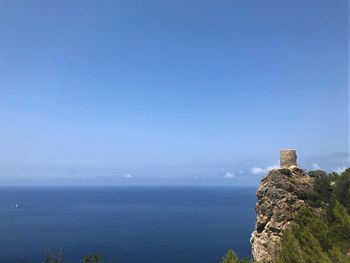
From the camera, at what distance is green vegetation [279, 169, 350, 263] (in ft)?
80.0

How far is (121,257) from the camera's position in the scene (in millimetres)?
86375

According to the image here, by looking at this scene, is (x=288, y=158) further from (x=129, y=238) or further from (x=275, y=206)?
(x=129, y=238)

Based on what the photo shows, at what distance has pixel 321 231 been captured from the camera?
89.5 feet

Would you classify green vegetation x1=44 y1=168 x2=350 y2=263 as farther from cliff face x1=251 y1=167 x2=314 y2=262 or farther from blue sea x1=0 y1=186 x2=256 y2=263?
blue sea x1=0 y1=186 x2=256 y2=263

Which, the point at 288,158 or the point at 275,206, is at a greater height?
the point at 288,158

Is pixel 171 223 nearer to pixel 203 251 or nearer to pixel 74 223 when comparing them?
pixel 74 223

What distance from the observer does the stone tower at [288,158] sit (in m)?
40.5

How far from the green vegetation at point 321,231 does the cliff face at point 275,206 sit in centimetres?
140

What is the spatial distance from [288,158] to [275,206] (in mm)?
6366

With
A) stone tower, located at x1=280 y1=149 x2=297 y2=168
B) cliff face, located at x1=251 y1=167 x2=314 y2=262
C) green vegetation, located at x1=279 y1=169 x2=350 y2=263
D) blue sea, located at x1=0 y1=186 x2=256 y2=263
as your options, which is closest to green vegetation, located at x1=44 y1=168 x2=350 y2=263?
green vegetation, located at x1=279 y1=169 x2=350 y2=263

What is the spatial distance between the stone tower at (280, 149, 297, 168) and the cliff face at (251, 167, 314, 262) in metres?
0.99

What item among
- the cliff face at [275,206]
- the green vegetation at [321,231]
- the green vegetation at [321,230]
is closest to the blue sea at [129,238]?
the cliff face at [275,206]

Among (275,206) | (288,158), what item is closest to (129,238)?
(288,158)

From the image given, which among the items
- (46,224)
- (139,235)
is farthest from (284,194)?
(46,224)
